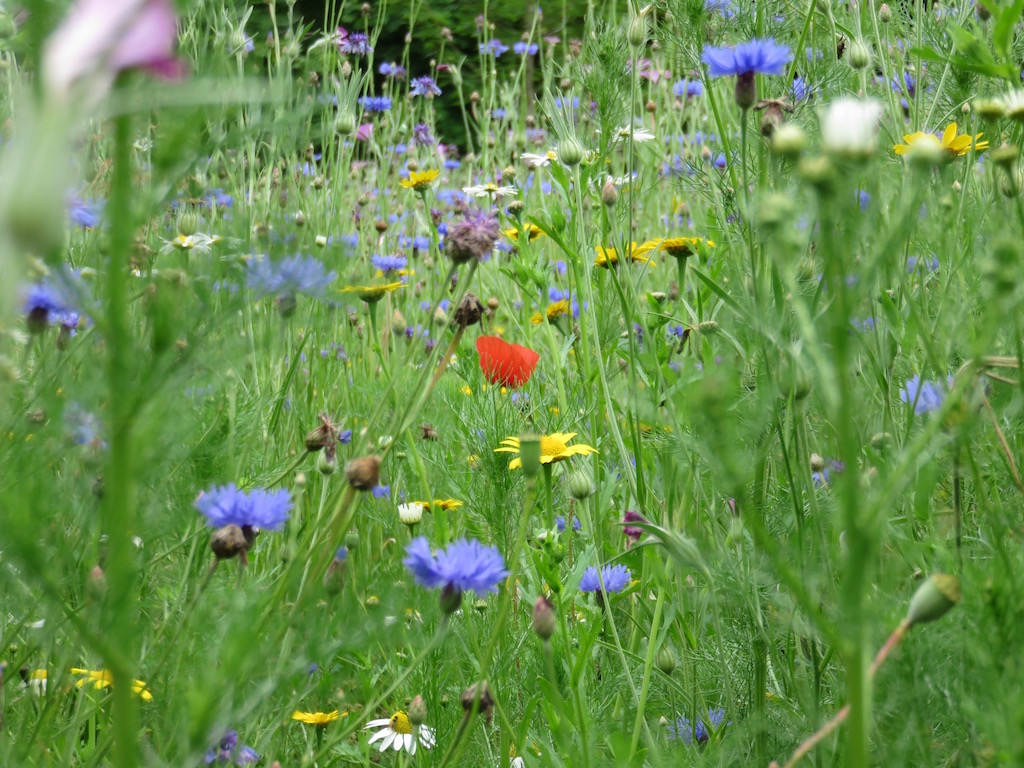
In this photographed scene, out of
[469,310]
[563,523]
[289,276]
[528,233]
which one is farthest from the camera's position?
[528,233]

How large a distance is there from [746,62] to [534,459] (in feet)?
1.39

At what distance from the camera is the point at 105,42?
25cm

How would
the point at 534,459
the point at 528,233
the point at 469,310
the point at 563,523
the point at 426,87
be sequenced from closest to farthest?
the point at 534,459 < the point at 469,310 < the point at 563,523 < the point at 528,233 < the point at 426,87

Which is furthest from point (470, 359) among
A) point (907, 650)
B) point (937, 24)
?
point (907, 650)

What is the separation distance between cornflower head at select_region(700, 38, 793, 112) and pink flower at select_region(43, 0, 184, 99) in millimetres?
672

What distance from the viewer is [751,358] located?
0.89 m

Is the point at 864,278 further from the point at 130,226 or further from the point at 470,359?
the point at 470,359

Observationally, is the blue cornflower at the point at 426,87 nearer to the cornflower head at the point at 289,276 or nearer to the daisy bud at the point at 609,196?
the daisy bud at the point at 609,196

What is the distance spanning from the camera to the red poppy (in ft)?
3.62

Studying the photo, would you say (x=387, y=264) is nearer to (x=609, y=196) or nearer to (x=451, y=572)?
(x=609, y=196)

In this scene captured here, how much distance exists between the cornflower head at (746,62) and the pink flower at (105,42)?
67 cm

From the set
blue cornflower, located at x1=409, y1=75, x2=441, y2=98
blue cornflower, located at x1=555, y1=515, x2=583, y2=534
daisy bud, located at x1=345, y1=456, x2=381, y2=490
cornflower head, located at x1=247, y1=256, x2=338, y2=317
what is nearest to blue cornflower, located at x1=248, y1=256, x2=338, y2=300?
cornflower head, located at x1=247, y1=256, x2=338, y2=317

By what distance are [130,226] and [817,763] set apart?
1.96ft

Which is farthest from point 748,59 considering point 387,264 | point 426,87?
point 426,87
